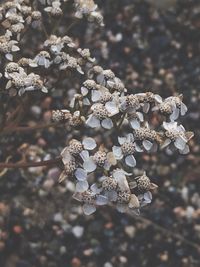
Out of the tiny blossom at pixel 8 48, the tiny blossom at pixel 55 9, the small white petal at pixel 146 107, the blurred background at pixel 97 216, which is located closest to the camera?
the small white petal at pixel 146 107

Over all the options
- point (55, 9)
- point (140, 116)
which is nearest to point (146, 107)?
point (140, 116)

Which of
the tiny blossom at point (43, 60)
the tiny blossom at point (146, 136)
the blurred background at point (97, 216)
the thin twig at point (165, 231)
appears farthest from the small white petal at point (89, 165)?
the thin twig at point (165, 231)

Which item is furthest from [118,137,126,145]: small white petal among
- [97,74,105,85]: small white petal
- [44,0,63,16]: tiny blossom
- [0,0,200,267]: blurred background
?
[0,0,200,267]: blurred background

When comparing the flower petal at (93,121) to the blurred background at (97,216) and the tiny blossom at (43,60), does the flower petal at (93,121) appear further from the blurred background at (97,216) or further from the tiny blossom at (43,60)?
the blurred background at (97,216)

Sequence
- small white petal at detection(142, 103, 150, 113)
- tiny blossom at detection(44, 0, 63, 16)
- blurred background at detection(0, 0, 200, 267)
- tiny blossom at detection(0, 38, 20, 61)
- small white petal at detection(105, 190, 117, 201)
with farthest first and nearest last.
A: blurred background at detection(0, 0, 200, 267) → tiny blossom at detection(44, 0, 63, 16) → tiny blossom at detection(0, 38, 20, 61) → small white petal at detection(142, 103, 150, 113) → small white petal at detection(105, 190, 117, 201)

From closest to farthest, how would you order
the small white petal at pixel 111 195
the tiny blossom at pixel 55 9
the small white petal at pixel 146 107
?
the small white petal at pixel 111 195 → the small white petal at pixel 146 107 → the tiny blossom at pixel 55 9

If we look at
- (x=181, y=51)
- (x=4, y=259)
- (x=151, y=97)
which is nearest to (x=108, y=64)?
(x=181, y=51)

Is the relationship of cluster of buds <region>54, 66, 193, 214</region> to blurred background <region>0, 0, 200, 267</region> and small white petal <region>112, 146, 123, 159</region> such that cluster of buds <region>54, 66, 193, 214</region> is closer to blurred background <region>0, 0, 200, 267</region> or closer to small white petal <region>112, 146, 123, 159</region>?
small white petal <region>112, 146, 123, 159</region>
